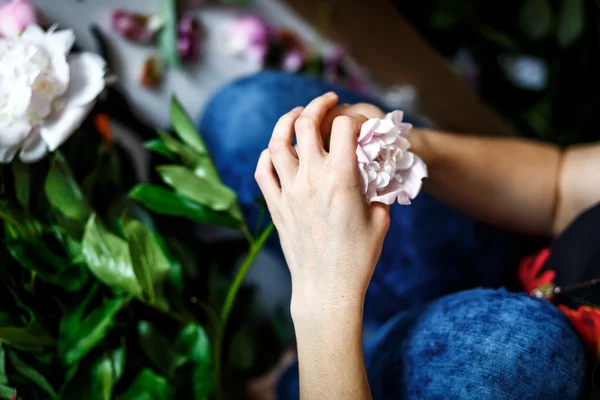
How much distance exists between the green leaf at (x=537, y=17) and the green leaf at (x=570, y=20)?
3cm

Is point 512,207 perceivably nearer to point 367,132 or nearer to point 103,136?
point 367,132

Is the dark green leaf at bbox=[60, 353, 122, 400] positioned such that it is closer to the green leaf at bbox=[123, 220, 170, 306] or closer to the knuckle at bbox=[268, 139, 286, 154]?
the green leaf at bbox=[123, 220, 170, 306]

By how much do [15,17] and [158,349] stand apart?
20.0 inches

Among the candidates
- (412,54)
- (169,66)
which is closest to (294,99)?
(169,66)

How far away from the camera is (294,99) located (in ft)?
2.77

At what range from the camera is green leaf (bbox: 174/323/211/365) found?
0.66 meters

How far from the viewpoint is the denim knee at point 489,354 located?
52cm

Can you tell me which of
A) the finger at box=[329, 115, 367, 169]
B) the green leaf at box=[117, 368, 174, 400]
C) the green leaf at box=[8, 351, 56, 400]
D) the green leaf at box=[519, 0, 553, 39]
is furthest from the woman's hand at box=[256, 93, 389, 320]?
the green leaf at box=[519, 0, 553, 39]

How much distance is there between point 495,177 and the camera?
0.77 meters

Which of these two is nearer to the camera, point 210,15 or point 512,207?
point 512,207

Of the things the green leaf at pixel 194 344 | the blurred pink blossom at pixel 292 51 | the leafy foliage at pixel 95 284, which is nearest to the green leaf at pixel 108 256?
the leafy foliage at pixel 95 284

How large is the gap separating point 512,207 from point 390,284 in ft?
0.79

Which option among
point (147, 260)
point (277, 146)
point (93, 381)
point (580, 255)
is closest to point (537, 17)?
point (580, 255)

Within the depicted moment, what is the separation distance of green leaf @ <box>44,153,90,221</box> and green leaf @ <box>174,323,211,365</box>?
20 cm
